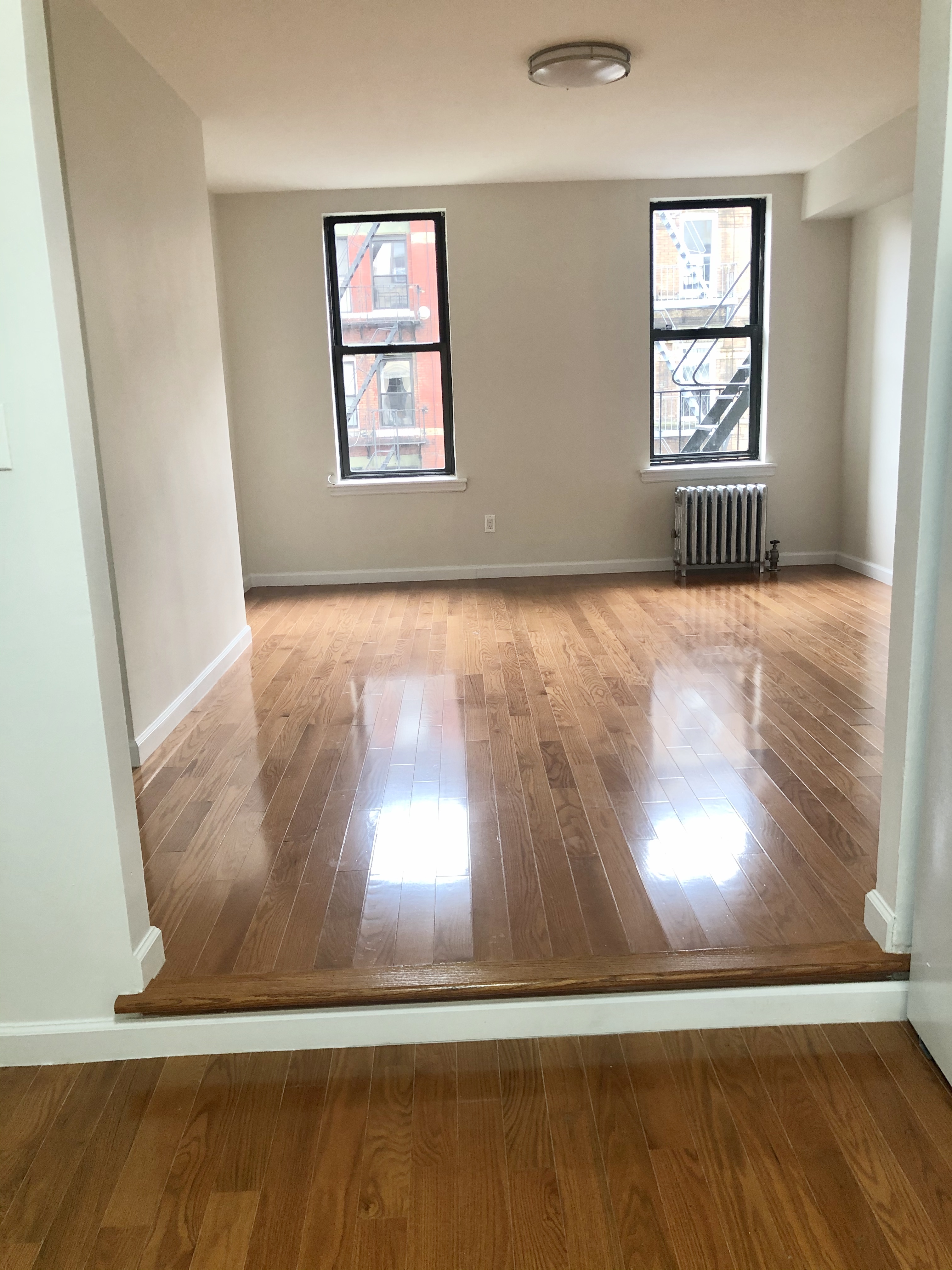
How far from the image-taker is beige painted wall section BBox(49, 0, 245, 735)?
123 inches

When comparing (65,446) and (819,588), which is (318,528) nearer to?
(819,588)

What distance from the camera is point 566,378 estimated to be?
20.8 feet

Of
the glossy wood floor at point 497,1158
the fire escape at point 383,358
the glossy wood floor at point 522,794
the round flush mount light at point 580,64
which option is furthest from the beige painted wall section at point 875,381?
the glossy wood floor at point 497,1158

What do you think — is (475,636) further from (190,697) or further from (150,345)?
(150,345)

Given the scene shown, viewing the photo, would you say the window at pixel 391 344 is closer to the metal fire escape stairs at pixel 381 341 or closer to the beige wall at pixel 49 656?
the metal fire escape stairs at pixel 381 341

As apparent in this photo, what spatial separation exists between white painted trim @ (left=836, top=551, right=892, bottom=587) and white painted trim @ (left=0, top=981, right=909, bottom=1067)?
14.1 ft

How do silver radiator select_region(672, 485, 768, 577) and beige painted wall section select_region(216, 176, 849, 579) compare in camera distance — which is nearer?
beige painted wall section select_region(216, 176, 849, 579)

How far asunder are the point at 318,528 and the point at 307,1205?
17.6ft

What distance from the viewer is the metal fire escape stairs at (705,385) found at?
6391 millimetres

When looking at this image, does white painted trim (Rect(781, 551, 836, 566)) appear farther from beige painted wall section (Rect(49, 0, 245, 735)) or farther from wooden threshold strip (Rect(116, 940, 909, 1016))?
wooden threshold strip (Rect(116, 940, 909, 1016))

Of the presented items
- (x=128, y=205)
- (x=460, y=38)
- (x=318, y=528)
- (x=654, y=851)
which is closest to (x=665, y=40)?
(x=460, y=38)

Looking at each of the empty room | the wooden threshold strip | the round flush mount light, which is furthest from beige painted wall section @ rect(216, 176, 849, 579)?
the wooden threshold strip

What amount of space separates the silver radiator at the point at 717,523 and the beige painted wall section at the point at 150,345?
305cm

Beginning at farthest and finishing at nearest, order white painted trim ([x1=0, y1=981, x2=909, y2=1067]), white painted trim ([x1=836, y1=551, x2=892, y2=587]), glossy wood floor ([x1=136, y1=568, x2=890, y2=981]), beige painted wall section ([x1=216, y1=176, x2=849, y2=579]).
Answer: beige painted wall section ([x1=216, y1=176, x2=849, y2=579]) < white painted trim ([x1=836, y1=551, x2=892, y2=587]) < glossy wood floor ([x1=136, y1=568, x2=890, y2=981]) < white painted trim ([x1=0, y1=981, x2=909, y2=1067])
